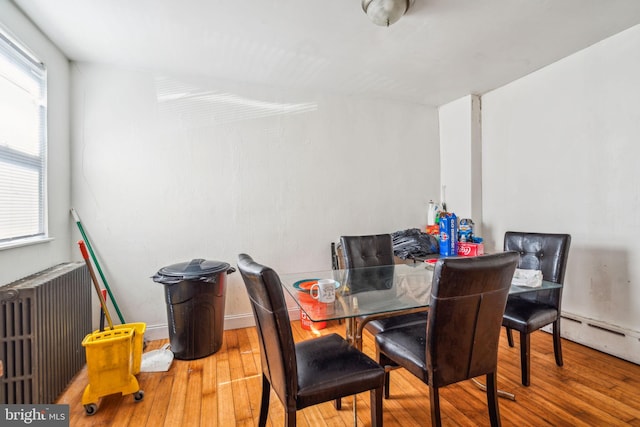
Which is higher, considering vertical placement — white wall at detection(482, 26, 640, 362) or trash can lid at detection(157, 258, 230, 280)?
white wall at detection(482, 26, 640, 362)

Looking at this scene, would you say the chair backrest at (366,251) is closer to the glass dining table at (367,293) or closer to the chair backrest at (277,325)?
the glass dining table at (367,293)

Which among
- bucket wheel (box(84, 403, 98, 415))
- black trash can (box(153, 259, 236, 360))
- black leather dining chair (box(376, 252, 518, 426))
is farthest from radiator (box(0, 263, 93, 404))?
black leather dining chair (box(376, 252, 518, 426))

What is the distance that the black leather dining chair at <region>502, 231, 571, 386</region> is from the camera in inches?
76.9

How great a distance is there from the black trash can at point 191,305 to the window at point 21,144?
2.91 ft

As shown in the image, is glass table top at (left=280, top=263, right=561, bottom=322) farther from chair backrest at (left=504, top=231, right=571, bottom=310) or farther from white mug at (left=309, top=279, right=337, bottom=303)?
chair backrest at (left=504, top=231, right=571, bottom=310)

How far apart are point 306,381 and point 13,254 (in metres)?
1.89

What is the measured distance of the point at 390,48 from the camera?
7.90 ft

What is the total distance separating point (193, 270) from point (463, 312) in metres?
1.95

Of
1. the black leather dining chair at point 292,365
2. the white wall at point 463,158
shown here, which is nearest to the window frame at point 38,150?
the black leather dining chair at point 292,365

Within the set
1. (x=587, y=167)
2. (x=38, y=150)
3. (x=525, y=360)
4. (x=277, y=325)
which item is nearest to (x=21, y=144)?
(x=38, y=150)

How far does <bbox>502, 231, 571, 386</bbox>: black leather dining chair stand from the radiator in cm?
284

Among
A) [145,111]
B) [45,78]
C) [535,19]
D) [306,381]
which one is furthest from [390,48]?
[45,78]

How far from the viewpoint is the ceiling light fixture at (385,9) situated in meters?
1.79

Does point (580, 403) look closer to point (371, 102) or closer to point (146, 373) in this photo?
point (146, 373)
